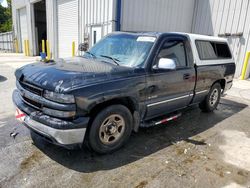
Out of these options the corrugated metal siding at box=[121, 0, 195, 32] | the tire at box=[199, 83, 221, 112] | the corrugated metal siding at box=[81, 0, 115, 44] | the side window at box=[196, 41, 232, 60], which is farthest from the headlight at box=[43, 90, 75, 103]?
the corrugated metal siding at box=[121, 0, 195, 32]

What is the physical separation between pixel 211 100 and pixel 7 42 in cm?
2616

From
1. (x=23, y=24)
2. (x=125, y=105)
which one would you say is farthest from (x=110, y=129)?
(x=23, y=24)

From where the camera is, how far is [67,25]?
13.2 metres

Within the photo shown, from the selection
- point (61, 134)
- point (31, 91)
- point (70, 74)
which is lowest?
point (61, 134)

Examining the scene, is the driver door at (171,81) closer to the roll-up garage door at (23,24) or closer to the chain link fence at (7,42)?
the roll-up garage door at (23,24)

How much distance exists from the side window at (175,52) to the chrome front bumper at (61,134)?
1872 mm

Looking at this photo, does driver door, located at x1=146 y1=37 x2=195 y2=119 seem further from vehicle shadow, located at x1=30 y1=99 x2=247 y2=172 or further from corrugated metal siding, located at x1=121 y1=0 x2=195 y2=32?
corrugated metal siding, located at x1=121 y1=0 x2=195 y2=32

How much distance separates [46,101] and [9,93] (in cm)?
448

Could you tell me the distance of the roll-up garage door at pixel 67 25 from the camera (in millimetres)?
12391

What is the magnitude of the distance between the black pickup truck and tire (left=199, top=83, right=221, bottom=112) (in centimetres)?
61

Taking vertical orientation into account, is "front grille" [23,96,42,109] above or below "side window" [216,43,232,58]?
below

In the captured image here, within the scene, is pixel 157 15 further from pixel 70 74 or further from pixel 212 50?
pixel 70 74

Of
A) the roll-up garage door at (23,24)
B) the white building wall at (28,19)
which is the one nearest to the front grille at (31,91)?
the white building wall at (28,19)

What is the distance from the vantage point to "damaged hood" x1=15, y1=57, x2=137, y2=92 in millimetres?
2676
